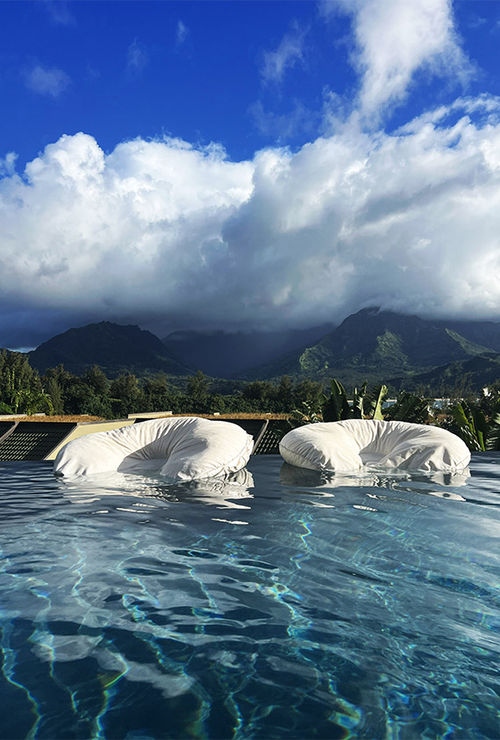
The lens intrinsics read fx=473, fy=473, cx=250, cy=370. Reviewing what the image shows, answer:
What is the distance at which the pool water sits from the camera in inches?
54.6

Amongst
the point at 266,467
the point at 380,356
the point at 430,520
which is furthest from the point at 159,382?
the point at 380,356

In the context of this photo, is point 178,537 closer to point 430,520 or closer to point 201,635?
point 201,635

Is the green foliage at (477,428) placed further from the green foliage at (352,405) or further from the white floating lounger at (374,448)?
the white floating lounger at (374,448)

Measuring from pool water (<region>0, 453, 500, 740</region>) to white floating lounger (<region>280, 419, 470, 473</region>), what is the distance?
180 centimetres

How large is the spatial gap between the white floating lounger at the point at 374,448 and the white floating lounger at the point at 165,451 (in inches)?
28.2

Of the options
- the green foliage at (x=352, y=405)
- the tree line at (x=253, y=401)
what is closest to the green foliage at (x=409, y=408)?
the tree line at (x=253, y=401)

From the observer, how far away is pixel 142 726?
4.37ft

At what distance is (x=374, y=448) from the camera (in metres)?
6.29

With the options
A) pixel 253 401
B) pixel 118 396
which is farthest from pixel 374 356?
pixel 253 401

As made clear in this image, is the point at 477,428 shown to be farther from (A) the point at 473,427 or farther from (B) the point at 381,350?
(B) the point at 381,350

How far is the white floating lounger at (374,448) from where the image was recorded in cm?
565

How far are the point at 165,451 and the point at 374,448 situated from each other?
2.74 metres

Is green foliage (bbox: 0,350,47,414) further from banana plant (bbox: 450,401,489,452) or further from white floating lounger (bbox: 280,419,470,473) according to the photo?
white floating lounger (bbox: 280,419,470,473)

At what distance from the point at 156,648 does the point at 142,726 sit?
0.42 metres
